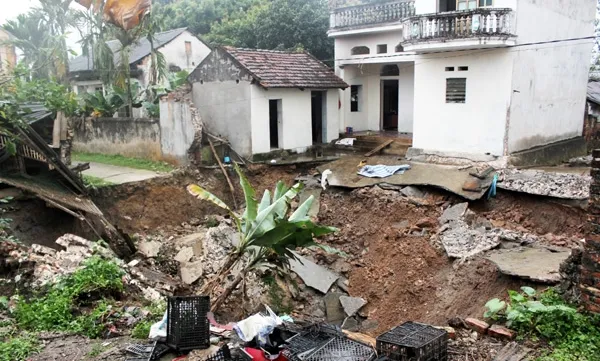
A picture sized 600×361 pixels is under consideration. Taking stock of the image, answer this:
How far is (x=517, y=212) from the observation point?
11852 mm

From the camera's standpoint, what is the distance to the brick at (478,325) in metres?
6.16

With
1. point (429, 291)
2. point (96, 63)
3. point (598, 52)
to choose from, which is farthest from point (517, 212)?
point (598, 52)

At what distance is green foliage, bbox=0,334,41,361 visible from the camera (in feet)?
17.4

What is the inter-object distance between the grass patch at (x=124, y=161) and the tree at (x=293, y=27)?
9.86 metres

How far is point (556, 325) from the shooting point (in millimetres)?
5586

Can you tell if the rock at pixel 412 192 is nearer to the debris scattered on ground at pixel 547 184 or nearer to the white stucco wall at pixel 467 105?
the debris scattered on ground at pixel 547 184

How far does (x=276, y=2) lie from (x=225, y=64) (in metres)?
8.43

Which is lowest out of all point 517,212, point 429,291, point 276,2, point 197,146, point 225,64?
point 429,291

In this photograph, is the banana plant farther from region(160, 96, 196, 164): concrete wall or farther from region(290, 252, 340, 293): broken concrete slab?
region(160, 96, 196, 164): concrete wall

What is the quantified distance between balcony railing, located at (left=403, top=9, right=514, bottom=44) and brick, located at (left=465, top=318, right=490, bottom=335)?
9.64 m

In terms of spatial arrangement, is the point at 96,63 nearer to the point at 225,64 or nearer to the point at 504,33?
the point at 225,64

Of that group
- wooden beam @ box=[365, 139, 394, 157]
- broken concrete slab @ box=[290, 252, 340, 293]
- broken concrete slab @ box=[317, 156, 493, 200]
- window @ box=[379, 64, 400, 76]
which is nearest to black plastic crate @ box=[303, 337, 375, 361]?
broken concrete slab @ box=[290, 252, 340, 293]

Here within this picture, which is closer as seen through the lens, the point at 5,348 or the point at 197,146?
the point at 5,348

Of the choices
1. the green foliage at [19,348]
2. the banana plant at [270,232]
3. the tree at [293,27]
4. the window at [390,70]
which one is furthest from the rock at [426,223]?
the tree at [293,27]
